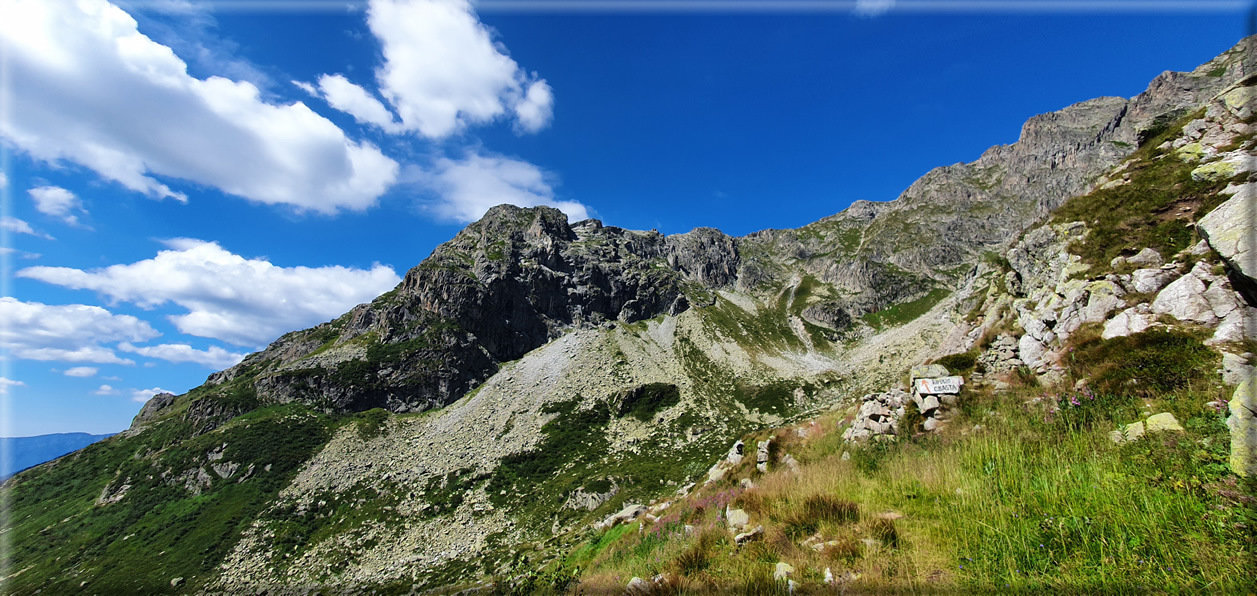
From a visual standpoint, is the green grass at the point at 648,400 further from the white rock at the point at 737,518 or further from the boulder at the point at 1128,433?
the boulder at the point at 1128,433

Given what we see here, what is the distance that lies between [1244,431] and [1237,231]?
7531mm

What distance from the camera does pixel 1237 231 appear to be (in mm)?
9000

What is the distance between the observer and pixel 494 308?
134125 millimetres

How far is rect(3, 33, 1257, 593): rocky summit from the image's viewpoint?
230 inches

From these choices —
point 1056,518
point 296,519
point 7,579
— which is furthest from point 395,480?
point 1056,518

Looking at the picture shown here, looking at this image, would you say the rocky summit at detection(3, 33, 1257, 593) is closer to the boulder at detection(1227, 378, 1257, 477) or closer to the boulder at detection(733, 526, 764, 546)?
the boulder at detection(1227, 378, 1257, 477)

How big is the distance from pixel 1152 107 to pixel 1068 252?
266 metres

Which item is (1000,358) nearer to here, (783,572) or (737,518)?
(737,518)

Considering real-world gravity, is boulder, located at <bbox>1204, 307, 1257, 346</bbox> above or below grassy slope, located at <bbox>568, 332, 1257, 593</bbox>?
above

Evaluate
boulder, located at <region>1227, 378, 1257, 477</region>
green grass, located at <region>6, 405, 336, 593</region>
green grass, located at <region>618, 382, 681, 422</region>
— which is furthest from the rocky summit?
green grass, located at <region>618, 382, 681, 422</region>

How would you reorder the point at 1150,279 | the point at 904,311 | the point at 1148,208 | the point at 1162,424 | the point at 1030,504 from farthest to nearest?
the point at 904,311, the point at 1148,208, the point at 1150,279, the point at 1162,424, the point at 1030,504

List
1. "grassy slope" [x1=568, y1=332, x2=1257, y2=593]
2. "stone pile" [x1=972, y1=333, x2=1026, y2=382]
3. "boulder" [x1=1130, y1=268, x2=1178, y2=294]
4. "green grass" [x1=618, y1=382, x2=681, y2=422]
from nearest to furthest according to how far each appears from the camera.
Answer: "grassy slope" [x1=568, y1=332, x2=1257, y2=593], "boulder" [x1=1130, y1=268, x2=1178, y2=294], "stone pile" [x1=972, y1=333, x2=1026, y2=382], "green grass" [x1=618, y1=382, x2=681, y2=422]

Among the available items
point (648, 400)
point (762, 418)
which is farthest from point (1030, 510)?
point (648, 400)

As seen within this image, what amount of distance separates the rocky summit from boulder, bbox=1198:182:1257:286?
0.07 m
